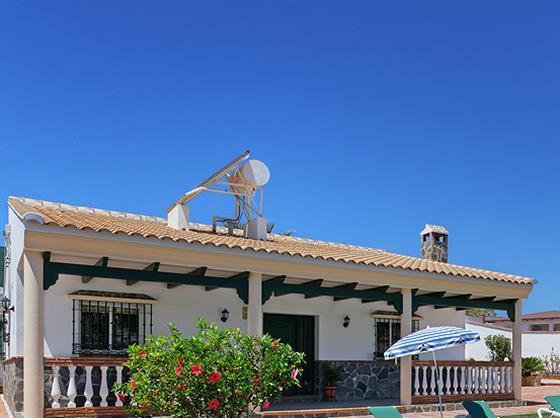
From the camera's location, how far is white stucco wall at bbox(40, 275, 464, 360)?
1371cm

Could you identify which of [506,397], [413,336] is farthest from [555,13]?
[413,336]

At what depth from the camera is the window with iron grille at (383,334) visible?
1856 centimetres

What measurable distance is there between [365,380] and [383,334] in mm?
1493

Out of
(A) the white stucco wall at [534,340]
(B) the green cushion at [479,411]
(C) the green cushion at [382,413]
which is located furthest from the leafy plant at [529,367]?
(C) the green cushion at [382,413]

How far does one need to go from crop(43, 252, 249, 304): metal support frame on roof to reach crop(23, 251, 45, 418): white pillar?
21 cm

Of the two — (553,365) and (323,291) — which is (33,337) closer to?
(323,291)

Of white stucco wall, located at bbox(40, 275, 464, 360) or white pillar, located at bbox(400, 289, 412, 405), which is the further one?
white pillar, located at bbox(400, 289, 412, 405)

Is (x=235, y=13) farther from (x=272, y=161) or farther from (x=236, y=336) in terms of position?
(x=236, y=336)

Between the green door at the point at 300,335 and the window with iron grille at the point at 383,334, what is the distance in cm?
211

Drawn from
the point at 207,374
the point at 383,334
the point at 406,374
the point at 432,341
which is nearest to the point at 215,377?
the point at 207,374

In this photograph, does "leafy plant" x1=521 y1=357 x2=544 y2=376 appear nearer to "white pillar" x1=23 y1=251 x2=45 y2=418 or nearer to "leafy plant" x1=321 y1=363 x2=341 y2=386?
"leafy plant" x1=321 y1=363 x2=341 y2=386

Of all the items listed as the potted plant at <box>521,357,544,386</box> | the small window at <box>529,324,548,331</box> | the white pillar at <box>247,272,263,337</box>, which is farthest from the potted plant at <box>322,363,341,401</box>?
the small window at <box>529,324,548,331</box>

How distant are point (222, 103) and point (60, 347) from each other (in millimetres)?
7563

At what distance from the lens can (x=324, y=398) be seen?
671 inches
